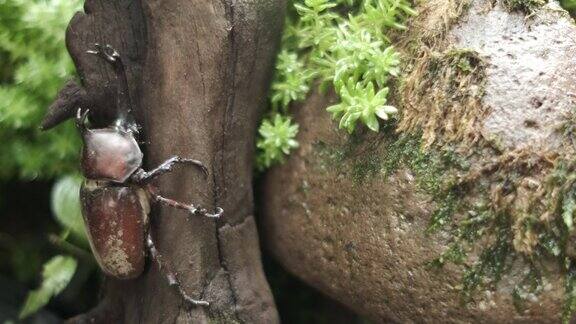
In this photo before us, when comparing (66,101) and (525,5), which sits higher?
(525,5)

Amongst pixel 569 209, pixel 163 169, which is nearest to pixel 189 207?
pixel 163 169

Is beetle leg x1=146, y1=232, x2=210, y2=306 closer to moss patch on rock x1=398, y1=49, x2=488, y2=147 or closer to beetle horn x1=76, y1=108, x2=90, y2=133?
beetle horn x1=76, y1=108, x2=90, y2=133

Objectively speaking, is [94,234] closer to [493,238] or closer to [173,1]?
[173,1]

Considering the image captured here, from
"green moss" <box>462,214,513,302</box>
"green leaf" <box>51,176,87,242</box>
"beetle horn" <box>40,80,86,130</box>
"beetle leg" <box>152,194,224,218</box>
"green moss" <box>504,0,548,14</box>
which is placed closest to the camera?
"green moss" <box>462,214,513,302</box>

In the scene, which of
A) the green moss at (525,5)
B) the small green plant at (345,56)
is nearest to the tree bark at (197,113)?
the small green plant at (345,56)

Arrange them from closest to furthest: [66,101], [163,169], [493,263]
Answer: [493,263], [163,169], [66,101]

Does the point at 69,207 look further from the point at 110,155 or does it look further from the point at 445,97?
the point at 445,97

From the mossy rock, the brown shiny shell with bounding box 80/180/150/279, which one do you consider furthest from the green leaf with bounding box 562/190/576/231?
the brown shiny shell with bounding box 80/180/150/279
